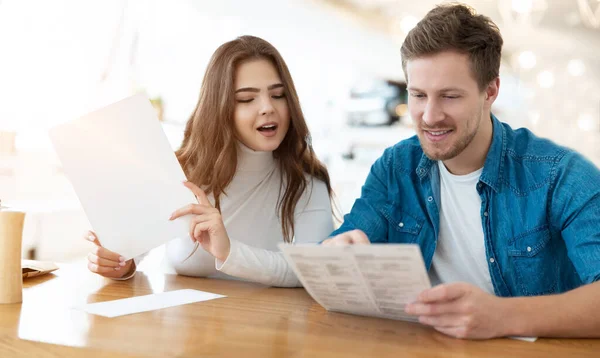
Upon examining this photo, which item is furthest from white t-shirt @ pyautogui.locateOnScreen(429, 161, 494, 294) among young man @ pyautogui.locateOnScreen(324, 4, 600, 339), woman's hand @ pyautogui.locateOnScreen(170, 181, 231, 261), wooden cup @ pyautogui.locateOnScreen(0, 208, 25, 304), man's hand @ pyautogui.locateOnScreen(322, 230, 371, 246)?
wooden cup @ pyautogui.locateOnScreen(0, 208, 25, 304)

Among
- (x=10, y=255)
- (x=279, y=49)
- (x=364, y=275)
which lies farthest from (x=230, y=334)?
(x=279, y=49)

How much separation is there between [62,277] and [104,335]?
22.6 inches

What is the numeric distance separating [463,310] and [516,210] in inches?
18.6

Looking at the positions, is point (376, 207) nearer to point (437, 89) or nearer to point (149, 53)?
point (437, 89)

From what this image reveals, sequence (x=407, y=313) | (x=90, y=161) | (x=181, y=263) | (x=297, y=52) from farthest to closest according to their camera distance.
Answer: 1. (x=297, y=52)
2. (x=181, y=263)
3. (x=90, y=161)
4. (x=407, y=313)

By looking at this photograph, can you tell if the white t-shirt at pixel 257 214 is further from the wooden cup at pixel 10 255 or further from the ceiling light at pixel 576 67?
the ceiling light at pixel 576 67

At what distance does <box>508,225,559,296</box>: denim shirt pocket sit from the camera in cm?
134

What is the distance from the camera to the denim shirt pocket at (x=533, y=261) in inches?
52.7

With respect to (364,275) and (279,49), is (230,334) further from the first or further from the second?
(279,49)

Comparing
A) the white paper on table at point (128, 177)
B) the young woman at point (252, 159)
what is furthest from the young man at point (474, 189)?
the white paper on table at point (128, 177)

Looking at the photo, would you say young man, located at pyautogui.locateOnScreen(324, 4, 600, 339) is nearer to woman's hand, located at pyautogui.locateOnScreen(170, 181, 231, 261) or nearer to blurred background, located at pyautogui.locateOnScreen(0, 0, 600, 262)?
woman's hand, located at pyautogui.locateOnScreen(170, 181, 231, 261)

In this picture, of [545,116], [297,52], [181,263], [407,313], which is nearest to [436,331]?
[407,313]

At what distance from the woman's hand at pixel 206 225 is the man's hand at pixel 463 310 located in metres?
0.52

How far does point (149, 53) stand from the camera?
487cm
